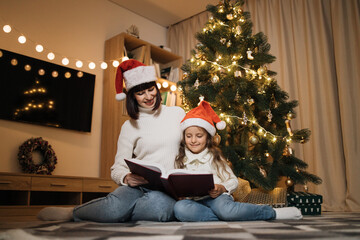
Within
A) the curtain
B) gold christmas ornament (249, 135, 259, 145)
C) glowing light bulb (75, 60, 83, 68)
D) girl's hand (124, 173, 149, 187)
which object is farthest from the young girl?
glowing light bulb (75, 60, 83, 68)

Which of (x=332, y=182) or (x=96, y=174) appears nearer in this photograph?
(x=332, y=182)

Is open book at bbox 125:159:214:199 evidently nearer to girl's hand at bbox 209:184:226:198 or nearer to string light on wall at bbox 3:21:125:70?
girl's hand at bbox 209:184:226:198

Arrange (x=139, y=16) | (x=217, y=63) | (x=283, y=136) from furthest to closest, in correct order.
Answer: (x=139, y=16) < (x=217, y=63) < (x=283, y=136)

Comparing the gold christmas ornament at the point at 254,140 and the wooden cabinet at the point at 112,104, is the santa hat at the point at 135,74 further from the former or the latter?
the wooden cabinet at the point at 112,104

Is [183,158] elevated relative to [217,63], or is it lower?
lower

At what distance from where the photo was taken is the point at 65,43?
3.14m

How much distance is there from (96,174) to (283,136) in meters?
1.93

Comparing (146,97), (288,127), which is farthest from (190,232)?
(288,127)

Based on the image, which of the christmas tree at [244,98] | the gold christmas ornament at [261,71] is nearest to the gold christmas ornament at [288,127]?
Result: the christmas tree at [244,98]

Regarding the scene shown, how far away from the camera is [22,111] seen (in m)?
2.69

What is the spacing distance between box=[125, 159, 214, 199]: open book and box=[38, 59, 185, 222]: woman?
0.09m

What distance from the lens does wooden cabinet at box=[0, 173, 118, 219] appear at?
2.31 m

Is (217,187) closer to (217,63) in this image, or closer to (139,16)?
(217,63)

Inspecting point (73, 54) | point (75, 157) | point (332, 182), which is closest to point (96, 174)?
point (75, 157)
